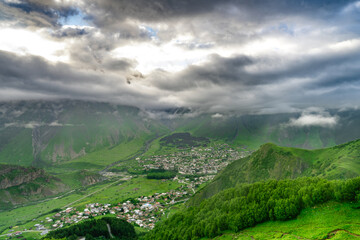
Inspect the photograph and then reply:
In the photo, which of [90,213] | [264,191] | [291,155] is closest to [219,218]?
[264,191]

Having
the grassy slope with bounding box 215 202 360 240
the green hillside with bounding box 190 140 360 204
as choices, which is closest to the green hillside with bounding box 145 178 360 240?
the grassy slope with bounding box 215 202 360 240

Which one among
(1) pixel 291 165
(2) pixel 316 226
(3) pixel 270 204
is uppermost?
(2) pixel 316 226

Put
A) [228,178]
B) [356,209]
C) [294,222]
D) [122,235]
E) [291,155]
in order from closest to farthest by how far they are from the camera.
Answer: [356,209] < [294,222] < [122,235] < [291,155] < [228,178]

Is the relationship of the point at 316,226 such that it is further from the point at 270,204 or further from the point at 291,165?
the point at 291,165

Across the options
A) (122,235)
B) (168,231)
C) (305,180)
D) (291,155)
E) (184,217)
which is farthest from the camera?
(291,155)

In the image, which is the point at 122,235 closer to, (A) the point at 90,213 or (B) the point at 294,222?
(A) the point at 90,213

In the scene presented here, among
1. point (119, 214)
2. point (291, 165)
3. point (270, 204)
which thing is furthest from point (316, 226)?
point (119, 214)

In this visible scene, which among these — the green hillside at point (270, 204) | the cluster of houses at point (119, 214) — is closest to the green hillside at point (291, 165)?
the cluster of houses at point (119, 214)
